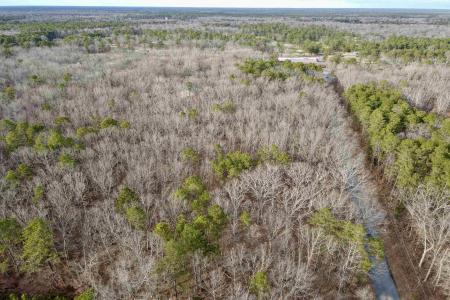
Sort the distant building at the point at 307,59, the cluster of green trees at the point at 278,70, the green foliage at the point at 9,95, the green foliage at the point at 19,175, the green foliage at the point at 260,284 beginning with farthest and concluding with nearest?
1. the distant building at the point at 307,59
2. the cluster of green trees at the point at 278,70
3. the green foliage at the point at 9,95
4. the green foliage at the point at 19,175
5. the green foliage at the point at 260,284

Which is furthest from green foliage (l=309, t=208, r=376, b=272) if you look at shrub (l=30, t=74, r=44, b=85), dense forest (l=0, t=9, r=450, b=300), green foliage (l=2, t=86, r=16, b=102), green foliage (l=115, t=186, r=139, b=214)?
shrub (l=30, t=74, r=44, b=85)

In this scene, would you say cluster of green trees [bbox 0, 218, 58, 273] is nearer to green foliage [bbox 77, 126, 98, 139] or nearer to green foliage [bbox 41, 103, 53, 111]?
green foliage [bbox 77, 126, 98, 139]

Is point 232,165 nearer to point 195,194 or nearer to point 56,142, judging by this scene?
point 195,194

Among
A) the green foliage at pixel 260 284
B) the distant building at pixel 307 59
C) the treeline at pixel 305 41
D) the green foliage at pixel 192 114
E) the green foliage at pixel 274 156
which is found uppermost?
the treeline at pixel 305 41

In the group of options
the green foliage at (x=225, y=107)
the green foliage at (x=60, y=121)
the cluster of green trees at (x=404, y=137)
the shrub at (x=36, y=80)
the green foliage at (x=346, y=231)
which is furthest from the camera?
the shrub at (x=36, y=80)

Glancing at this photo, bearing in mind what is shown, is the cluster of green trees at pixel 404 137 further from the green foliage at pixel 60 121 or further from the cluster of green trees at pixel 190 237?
the green foliage at pixel 60 121

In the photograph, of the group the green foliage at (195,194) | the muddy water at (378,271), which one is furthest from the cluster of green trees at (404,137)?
the green foliage at (195,194)
